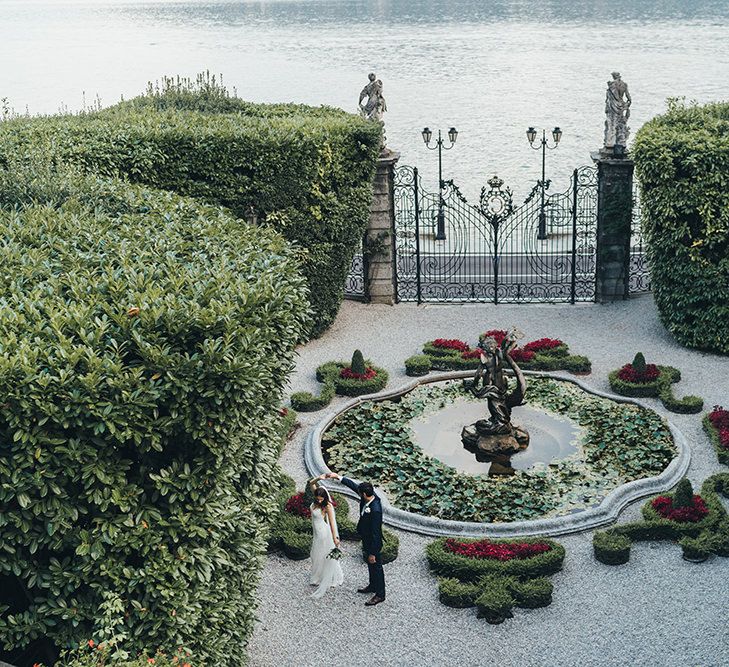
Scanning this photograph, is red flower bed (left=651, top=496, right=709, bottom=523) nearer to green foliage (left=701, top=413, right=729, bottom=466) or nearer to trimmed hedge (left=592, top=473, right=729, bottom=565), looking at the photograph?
trimmed hedge (left=592, top=473, right=729, bottom=565)

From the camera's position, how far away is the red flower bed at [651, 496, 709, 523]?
17328 millimetres

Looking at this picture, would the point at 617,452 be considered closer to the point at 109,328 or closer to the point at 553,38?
the point at 109,328

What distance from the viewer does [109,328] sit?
39.3ft

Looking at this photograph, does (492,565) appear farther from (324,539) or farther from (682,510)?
(682,510)

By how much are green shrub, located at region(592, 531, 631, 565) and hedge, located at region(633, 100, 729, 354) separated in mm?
9668

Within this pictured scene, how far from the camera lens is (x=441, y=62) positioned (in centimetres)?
10069

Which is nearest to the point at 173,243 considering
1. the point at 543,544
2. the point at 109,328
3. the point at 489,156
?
the point at 109,328

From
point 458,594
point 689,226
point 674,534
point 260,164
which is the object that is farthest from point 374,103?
point 458,594

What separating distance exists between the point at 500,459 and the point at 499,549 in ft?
11.4

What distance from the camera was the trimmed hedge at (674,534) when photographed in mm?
16547

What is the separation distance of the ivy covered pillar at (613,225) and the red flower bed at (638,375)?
6.42m

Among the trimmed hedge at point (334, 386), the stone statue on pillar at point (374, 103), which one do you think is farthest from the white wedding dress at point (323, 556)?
the stone statue on pillar at point (374, 103)

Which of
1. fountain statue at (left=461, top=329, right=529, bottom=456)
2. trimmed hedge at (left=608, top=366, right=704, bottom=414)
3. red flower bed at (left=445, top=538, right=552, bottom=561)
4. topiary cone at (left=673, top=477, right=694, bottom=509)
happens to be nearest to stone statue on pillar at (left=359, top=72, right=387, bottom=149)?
trimmed hedge at (left=608, top=366, right=704, bottom=414)

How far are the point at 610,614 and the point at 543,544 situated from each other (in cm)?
170
